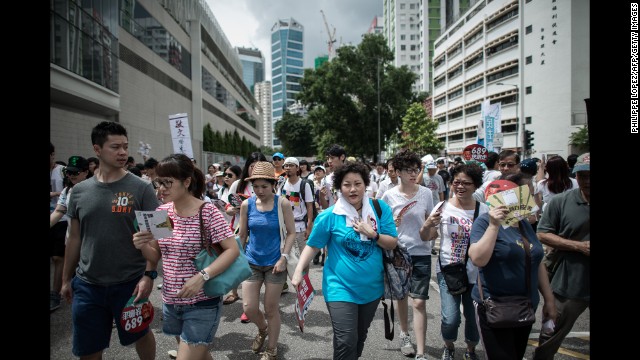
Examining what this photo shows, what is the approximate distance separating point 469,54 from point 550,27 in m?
14.5

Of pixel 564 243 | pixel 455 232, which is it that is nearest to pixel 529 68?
pixel 455 232

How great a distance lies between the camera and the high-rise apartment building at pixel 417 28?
85625mm

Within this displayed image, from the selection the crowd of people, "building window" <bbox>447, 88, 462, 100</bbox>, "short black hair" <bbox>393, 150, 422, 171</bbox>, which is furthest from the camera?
"building window" <bbox>447, 88, 462, 100</bbox>

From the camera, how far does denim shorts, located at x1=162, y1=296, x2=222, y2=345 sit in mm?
2592

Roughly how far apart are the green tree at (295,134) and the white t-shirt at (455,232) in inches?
3164

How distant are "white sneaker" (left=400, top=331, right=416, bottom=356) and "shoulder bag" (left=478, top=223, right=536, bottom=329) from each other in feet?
4.69

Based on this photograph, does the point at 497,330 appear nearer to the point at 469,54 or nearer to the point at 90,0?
the point at 90,0

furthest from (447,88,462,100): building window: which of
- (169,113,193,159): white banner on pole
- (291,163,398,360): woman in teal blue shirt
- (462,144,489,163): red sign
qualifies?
(291,163,398,360): woman in teal blue shirt

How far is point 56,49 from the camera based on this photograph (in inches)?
548

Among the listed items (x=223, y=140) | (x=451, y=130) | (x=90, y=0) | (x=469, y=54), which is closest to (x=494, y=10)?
(x=469, y=54)

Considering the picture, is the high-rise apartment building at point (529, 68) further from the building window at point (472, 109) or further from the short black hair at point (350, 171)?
the short black hair at point (350, 171)

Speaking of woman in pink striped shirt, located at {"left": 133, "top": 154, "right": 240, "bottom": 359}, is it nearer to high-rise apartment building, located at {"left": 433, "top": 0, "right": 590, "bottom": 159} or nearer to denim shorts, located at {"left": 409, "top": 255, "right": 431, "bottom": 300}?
denim shorts, located at {"left": 409, "top": 255, "right": 431, "bottom": 300}

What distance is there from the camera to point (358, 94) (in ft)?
133
